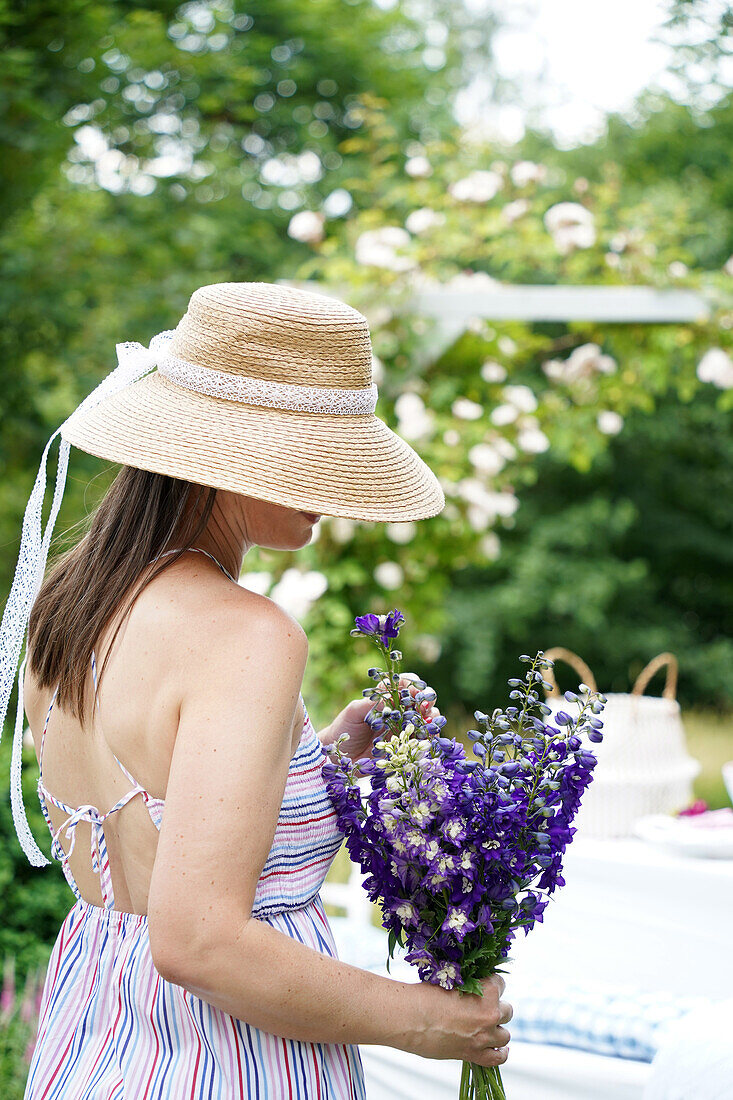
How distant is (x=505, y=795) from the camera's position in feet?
3.55

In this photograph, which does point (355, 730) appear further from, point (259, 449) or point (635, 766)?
point (635, 766)

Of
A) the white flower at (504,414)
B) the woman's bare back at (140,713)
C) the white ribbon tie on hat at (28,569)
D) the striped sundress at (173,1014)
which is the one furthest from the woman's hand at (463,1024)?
the white flower at (504,414)

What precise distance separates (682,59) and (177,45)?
3268mm

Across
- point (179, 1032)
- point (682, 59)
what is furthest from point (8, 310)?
point (179, 1032)

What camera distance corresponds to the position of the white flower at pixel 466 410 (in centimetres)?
496

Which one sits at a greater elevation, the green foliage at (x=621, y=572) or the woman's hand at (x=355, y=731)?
the woman's hand at (x=355, y=731)

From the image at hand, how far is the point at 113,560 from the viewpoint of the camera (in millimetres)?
1215

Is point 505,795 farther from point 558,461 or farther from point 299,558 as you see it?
point 558,461

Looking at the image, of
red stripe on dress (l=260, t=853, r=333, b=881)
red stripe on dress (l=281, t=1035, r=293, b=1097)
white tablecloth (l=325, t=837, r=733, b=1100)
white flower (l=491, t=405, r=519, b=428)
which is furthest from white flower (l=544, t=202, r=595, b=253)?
red stripe on dress (l=281, t=1035, r=293, b=1097)

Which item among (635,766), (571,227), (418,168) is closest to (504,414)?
(571,227)

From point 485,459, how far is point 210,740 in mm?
4053

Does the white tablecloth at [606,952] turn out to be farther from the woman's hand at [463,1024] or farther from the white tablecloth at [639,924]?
the woman's hand at [463,1024]

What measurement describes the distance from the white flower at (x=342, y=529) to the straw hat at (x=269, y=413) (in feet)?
11.3

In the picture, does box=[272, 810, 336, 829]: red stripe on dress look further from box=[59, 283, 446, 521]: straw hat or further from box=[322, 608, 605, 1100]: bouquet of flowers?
box=[59, 283, 446, 521]: straw hat
